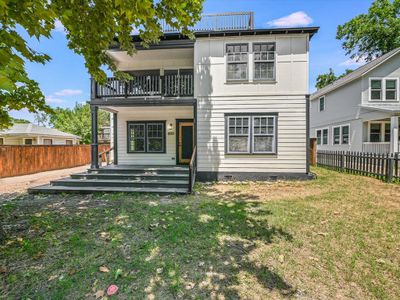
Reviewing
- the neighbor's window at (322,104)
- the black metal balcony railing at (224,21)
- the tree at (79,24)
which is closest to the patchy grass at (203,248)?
the tree at (79,24)

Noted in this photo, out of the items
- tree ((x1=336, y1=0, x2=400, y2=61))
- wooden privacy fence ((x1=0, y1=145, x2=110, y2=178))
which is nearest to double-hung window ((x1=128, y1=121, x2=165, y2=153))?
wooden privacy fence ((x1=0, y1=145, x2=110, y2=178))

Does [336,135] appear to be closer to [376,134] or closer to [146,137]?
[376,134]

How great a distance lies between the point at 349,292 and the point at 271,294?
0.99m

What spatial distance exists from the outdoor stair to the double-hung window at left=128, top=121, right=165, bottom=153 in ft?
7.90

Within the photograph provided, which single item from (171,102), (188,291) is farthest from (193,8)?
(188,291)

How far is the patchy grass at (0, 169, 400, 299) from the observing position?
2766 millimetres

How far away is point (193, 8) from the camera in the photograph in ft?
15.7

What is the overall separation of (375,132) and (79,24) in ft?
64.3

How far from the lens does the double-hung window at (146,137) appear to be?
11.3m

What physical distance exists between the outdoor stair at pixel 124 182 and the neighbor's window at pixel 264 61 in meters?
5.34

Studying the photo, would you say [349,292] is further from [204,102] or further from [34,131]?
[34,131]

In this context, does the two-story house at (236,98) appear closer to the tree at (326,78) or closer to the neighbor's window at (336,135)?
the neighbor's window at (336,135)

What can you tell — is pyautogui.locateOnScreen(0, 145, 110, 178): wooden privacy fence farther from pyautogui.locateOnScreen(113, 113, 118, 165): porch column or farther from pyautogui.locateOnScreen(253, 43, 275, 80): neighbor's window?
pyautogui.locateOnScreen(253, 43, 275, 80): neighbor's window

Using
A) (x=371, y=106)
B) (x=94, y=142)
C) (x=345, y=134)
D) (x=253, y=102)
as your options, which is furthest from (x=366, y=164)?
(x=94, y=142)
